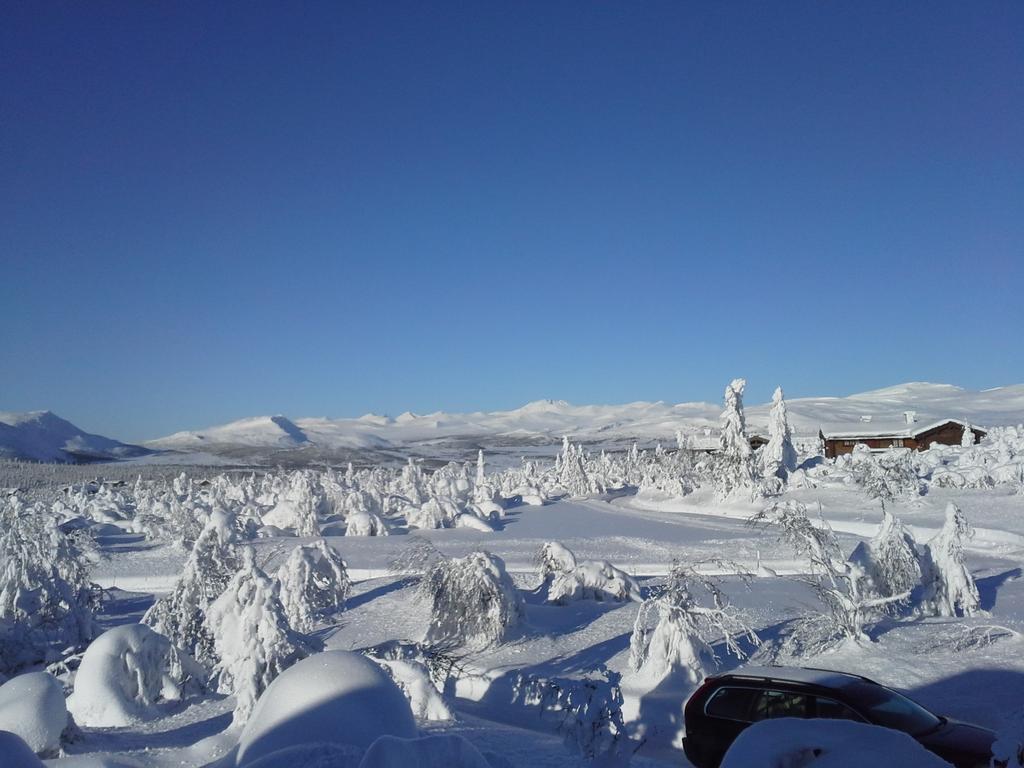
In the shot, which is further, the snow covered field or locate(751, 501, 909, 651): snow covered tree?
locate(751, 501, 909, 651): snow covered tree

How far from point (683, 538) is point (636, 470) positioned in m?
54.7

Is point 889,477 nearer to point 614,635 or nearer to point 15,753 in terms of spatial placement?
point 614,635

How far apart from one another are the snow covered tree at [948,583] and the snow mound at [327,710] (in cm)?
1286

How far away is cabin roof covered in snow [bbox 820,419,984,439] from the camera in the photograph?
65.4 meters

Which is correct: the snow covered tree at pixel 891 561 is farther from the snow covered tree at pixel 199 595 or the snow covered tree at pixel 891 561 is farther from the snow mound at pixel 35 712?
the snow covered tree at pixel 199 595

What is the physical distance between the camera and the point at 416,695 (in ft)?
31.5

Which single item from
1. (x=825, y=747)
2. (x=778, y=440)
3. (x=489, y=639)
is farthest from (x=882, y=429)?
(x=825, y=747)

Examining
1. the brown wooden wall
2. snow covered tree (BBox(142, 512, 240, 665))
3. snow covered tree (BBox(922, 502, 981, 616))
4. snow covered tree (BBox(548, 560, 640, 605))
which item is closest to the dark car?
snow covered tree (BBox(922, 502, 981, 616))

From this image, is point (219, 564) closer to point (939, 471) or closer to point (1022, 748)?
point (1022, 748)

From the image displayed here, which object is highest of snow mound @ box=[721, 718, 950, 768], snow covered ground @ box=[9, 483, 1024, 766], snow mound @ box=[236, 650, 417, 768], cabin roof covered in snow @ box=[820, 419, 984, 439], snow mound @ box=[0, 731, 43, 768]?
cabin roof covered in snow @ box=[820, 419, 984, 439]

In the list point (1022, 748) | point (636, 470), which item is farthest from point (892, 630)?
point (636, 470)

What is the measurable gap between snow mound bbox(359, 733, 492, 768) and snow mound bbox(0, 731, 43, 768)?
2.35 m

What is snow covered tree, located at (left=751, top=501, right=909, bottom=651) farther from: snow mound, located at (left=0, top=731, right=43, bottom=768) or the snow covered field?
snow mound, located at (left=0, top=731, right=43, bottom=768)

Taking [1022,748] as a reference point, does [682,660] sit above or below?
below
